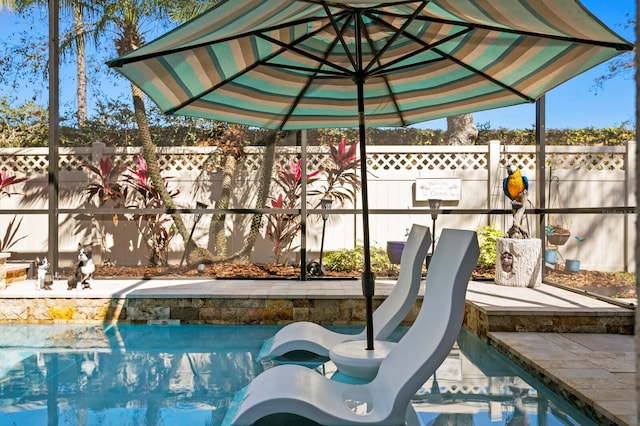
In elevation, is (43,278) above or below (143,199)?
below

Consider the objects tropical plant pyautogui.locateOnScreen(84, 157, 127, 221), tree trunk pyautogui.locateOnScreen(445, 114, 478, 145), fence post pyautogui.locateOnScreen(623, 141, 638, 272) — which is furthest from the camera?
tree trunk pyautogui.locateOnScreen(445, 114, 478, 145)

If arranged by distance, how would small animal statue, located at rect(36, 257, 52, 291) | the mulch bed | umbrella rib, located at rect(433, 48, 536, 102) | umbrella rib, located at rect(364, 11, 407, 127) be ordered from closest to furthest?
umbrella rib, located at rect(433, 48, 536, 102) → umbrella rib, located at rect(364, 11, 407, 127) → small animal statue, located at rect(36, 257, 52, 291) → the mulch bed

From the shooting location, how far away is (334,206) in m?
8.51

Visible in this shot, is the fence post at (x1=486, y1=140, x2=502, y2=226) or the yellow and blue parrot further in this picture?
the fence post at (x1=486, y1=140, x2=502, y2=226)

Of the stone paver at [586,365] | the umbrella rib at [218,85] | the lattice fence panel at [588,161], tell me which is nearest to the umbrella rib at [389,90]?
the umbrella rib at [218,85]

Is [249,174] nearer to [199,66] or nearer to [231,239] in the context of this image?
[231,239]

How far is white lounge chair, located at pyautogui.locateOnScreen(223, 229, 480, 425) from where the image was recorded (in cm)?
278

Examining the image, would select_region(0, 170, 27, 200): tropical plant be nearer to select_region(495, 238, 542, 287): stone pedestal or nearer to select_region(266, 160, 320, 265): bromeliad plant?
select_region(266, 160, 320, 265): bromeliad plant

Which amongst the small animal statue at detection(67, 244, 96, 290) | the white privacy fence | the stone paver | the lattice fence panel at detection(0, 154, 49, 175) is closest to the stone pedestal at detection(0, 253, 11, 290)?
the small animal statue at detection(67, 244, 96, 290)

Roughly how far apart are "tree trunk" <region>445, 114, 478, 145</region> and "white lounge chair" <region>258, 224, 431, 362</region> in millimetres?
6918

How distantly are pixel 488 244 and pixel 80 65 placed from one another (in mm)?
8187

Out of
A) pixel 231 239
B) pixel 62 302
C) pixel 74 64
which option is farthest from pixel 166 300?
pixel 74 64

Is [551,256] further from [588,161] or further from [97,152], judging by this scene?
[97,152]

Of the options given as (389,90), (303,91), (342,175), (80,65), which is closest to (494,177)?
(342,175)
